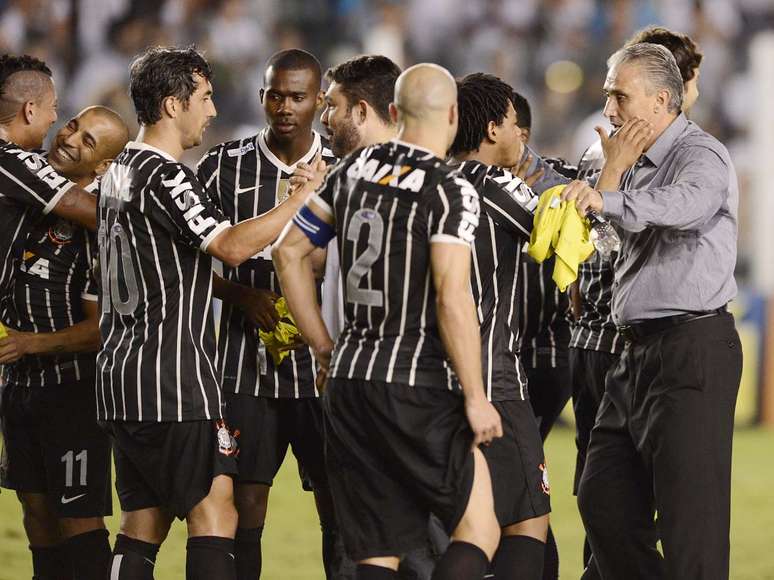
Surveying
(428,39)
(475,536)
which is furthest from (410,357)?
(428,39)

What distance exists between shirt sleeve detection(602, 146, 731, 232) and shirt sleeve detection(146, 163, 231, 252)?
3.93 feet

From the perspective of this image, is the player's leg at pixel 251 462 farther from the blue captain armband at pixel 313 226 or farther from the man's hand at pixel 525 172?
the man's hand at pixel 525 172

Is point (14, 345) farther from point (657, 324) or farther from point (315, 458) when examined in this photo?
point (657, 324)

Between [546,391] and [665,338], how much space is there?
1309 millimetres

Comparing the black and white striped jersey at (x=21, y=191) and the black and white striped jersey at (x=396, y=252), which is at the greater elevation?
the black and white striped jersey at (x=21, y=191)

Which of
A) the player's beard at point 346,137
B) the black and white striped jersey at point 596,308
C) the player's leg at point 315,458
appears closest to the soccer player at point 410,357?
the player's beard at point 346,137

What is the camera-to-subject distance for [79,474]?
14.3ft

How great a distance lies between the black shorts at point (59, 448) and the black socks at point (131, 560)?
66 cm

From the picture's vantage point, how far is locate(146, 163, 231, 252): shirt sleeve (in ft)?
11.8

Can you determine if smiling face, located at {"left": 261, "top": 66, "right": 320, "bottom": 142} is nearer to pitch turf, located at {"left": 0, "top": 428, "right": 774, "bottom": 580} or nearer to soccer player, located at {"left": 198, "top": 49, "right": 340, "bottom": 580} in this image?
soccer player, located at {"left": 198, "top": 49, "right": 340, "bottom": 580}

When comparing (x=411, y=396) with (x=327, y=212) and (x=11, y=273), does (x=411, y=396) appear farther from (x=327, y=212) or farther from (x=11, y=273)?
(x=11, y=273)

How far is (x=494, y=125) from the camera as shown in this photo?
3773 mm

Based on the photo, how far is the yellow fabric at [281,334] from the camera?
4.15 meters

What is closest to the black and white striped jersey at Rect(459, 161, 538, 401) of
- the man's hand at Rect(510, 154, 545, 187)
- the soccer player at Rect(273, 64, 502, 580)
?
the soccer player at Rect(273, 64, 502, 580)
